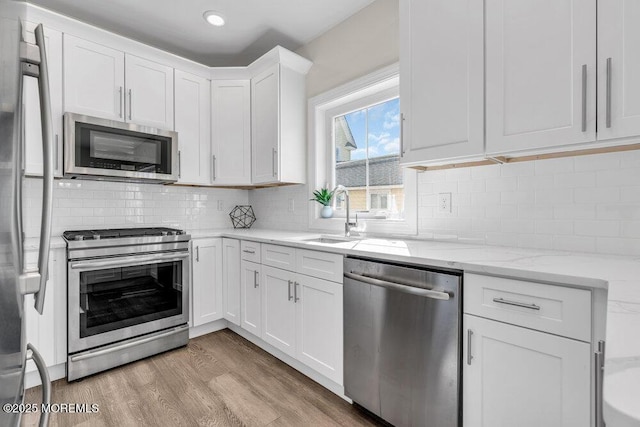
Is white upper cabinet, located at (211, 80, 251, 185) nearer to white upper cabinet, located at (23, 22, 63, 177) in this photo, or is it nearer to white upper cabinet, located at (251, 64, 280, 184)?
white upper cabinet, located at (251, 64, 280, 184)

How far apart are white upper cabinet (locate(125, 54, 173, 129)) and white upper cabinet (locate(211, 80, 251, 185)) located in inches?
16.5

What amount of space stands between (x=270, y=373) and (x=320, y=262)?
908 mm

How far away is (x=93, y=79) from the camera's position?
2.39 m

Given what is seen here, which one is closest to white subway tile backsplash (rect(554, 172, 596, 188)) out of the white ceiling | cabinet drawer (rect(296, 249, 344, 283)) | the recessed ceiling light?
cabinet drawer (rect(296, 249, 344, 283))

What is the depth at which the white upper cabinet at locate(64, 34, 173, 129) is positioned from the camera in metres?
2.31

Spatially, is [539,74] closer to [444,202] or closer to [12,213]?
[444,202]

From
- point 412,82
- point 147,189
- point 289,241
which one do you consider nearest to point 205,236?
point 147,189

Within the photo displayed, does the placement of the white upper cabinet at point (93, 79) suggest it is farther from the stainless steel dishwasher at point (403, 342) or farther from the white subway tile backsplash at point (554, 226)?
the white subway tile backsplash at point (554, 226)

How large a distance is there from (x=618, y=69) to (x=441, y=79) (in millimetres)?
682

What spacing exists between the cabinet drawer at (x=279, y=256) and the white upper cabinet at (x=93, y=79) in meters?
1.60

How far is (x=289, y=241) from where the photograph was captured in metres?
2.13

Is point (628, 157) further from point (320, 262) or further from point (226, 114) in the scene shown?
point (226, 114)

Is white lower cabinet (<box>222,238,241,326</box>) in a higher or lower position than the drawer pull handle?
lower

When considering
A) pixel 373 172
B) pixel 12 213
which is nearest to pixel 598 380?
pixel 12 213
